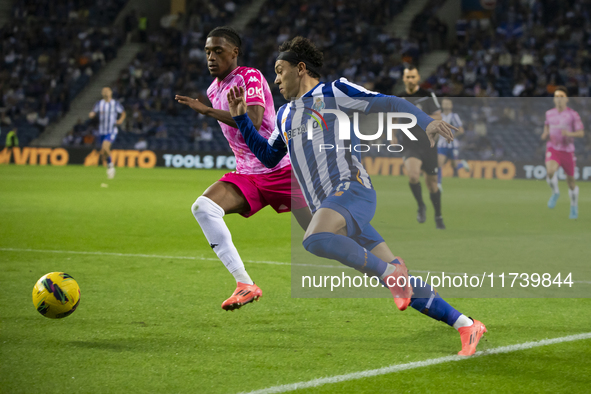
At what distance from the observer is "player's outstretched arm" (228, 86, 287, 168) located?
4316 mm

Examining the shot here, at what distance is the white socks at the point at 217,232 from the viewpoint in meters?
4.95

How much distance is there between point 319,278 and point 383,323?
1.78 meters

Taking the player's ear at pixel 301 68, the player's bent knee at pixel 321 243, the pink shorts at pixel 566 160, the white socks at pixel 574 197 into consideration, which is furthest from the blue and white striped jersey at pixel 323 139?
the white socks at pixel 574 197

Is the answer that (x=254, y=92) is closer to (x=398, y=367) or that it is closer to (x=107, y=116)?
(x=398, y=367)

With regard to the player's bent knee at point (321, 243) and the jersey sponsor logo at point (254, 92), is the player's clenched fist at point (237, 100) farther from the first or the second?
the player's bent knee at point (321, 243)

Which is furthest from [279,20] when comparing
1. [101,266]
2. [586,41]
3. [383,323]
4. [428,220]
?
[383,323]

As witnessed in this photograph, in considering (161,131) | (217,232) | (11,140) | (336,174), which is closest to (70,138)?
(11,140)

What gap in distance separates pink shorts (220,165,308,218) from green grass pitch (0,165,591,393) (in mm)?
730

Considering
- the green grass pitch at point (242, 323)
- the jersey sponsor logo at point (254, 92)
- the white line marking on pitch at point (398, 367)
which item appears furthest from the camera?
the jersey sponsor logo at point (254, 92)

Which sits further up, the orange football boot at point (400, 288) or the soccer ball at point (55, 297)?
the orange football boot at point (400, 288)

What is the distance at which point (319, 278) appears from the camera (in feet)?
21.0

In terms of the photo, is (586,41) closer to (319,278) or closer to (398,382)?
(319,278)

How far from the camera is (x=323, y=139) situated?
4.29 metres

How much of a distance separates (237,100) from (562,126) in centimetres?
834
